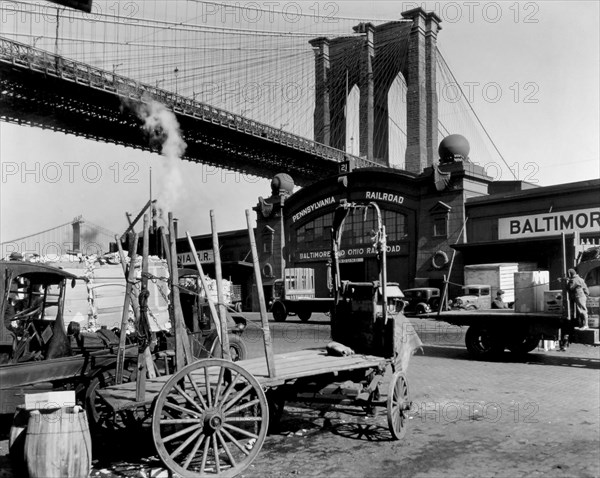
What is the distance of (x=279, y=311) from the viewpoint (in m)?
30.6

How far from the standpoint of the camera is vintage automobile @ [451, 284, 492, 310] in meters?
26.0

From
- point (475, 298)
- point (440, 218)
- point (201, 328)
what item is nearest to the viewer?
point (201, 328)

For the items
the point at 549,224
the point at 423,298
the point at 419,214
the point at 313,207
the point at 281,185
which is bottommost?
the point at 423,298

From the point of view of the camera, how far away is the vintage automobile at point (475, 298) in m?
26.0

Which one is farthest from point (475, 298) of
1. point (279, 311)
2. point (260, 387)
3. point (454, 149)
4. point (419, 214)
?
point (260, 387)

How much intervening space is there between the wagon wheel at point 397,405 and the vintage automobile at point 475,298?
1877 centimetres

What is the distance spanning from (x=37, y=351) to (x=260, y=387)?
4.37 m

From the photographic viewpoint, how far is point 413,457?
6.40 meters

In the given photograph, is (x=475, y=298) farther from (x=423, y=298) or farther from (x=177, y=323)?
(x=177, y=323)

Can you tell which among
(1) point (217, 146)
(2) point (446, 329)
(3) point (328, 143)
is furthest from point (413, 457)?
(3) point (328, 143)

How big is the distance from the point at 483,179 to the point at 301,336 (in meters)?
16.0

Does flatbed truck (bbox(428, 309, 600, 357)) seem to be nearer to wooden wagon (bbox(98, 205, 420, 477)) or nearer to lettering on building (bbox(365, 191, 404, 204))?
wooden wagon (bbox(98, 205, 420, 477))

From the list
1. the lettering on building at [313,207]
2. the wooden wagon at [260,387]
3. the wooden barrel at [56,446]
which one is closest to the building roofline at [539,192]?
the lettering on building at [313,207]

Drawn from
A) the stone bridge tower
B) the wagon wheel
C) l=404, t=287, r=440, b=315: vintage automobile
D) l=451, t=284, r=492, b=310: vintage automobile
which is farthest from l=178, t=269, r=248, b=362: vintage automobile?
the stone bridge tower
